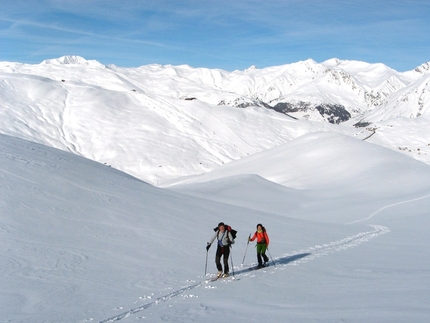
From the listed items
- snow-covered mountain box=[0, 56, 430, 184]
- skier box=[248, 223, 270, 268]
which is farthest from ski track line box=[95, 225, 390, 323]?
snow-covered mountain box=[0, 56, 430, 184]

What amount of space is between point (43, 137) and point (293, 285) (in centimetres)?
7266

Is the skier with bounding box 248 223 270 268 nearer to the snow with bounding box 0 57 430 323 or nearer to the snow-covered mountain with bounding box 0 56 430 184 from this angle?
the snow with bounding box 0 57 430 323

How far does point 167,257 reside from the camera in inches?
539

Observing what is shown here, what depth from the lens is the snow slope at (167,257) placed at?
8578 millimetres

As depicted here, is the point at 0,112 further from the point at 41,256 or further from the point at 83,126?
the point at 41,256

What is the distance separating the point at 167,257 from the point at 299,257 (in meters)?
4.19

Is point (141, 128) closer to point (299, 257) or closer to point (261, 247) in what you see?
point (299, 257)

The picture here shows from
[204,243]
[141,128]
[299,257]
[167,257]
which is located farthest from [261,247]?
[141,128]

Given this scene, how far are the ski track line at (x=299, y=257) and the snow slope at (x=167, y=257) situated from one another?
0.14 feet

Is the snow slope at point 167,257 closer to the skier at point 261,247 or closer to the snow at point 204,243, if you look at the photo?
the snow at point 204,243

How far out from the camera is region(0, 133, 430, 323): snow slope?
338 inches

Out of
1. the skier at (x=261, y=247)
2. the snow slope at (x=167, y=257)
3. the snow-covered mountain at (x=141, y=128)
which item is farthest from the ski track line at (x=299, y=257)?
the snow-covered mountain at (x=141, y=128)

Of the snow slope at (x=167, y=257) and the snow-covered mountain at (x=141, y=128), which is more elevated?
the snow-covered mountain at (x=141, y=128)

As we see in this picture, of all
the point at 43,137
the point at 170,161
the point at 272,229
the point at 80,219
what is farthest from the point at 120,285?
the point at 43,137
